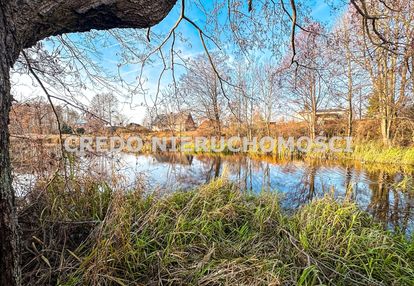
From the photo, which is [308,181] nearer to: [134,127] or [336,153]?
[336,153]

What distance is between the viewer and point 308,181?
6.61m

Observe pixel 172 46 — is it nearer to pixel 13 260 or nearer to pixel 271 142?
pixel 13 260

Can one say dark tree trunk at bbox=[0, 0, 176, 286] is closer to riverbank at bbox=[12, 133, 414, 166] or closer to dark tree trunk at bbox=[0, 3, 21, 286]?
dark tree trunk at bbox=[0, 3, 21, 286]

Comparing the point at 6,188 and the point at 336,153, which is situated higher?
the point at 6,188

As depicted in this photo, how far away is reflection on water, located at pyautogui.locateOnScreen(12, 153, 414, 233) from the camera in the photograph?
2.99 metres

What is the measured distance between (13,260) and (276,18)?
2.88 meters

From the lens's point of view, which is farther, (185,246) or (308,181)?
(308,181)

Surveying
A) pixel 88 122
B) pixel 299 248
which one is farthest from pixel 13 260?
pixel 299 248

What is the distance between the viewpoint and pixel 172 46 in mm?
2691

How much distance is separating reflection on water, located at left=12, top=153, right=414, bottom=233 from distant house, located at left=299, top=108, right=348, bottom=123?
14.8 feet

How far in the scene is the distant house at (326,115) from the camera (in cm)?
1300

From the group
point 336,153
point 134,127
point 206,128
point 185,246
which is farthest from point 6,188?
point 206,128

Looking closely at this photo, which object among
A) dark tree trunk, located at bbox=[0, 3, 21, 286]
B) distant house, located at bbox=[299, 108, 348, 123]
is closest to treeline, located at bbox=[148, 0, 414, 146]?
distant house, located at bbox=[299, 108, 348, 123]

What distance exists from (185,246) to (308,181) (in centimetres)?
553
